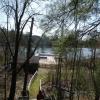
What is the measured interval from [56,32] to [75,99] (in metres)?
15.9

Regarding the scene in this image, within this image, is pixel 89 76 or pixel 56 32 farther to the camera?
pixel 89 76

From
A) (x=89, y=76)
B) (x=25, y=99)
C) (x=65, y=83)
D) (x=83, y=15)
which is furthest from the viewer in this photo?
(x=65, y=83)

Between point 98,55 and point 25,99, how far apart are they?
6.39m

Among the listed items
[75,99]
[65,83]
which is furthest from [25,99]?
[65,83]

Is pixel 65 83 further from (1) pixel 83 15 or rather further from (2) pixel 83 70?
(1) pixel 83 15

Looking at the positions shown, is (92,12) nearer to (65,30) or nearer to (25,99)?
(65,30)

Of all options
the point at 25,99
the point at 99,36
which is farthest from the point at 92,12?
the point at 25,99

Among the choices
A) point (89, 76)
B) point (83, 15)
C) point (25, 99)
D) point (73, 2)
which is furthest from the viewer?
point (89, 76)

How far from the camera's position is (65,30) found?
763cm

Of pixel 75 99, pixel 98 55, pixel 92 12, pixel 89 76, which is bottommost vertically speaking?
pixel 75 99

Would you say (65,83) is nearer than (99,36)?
No

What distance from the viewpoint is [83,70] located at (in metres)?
22.6

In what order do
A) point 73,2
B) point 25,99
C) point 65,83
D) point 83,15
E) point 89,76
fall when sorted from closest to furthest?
point 73,2 < point 83,15 < point 25,99 < point 89,76 < point 65,83

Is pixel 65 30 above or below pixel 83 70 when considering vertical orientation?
above
